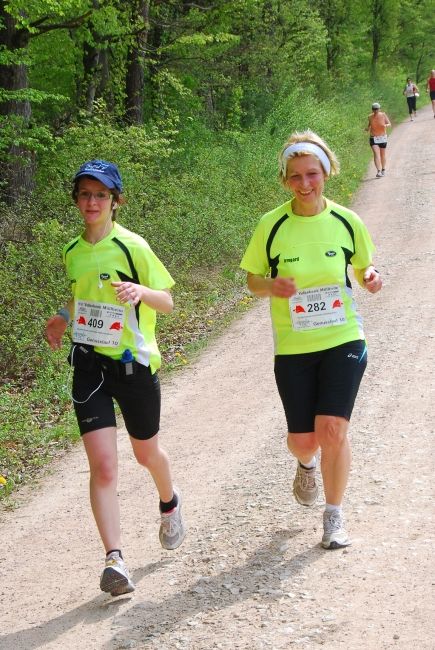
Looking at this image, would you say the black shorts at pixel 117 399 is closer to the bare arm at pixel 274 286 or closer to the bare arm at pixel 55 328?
the bare arm at pixel 55 328

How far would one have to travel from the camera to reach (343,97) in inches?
1367

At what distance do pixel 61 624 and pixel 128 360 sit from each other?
134cm

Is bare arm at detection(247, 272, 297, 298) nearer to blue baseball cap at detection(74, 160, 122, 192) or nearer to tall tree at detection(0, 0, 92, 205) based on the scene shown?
blue baseball cap at detection(74, 160, 122, 192)

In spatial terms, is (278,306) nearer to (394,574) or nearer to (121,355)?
(121,355)

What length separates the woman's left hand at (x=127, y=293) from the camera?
13.0 ft

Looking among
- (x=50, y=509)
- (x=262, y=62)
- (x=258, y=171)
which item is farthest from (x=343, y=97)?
(x=50, y=509)

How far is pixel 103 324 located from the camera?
419cm

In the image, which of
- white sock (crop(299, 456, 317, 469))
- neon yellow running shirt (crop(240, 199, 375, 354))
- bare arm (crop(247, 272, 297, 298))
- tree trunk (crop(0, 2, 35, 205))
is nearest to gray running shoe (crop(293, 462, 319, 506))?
white sock (crop(299, 456, 317, 469))

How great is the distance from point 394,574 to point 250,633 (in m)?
0.82

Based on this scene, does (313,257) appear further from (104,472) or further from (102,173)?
(104,472)

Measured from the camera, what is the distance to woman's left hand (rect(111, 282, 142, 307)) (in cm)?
395

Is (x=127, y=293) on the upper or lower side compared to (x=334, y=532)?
→ upper

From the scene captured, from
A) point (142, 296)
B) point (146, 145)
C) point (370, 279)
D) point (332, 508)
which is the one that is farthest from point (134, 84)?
point (332, 508)

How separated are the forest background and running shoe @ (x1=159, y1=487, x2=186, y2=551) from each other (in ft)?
6.65
